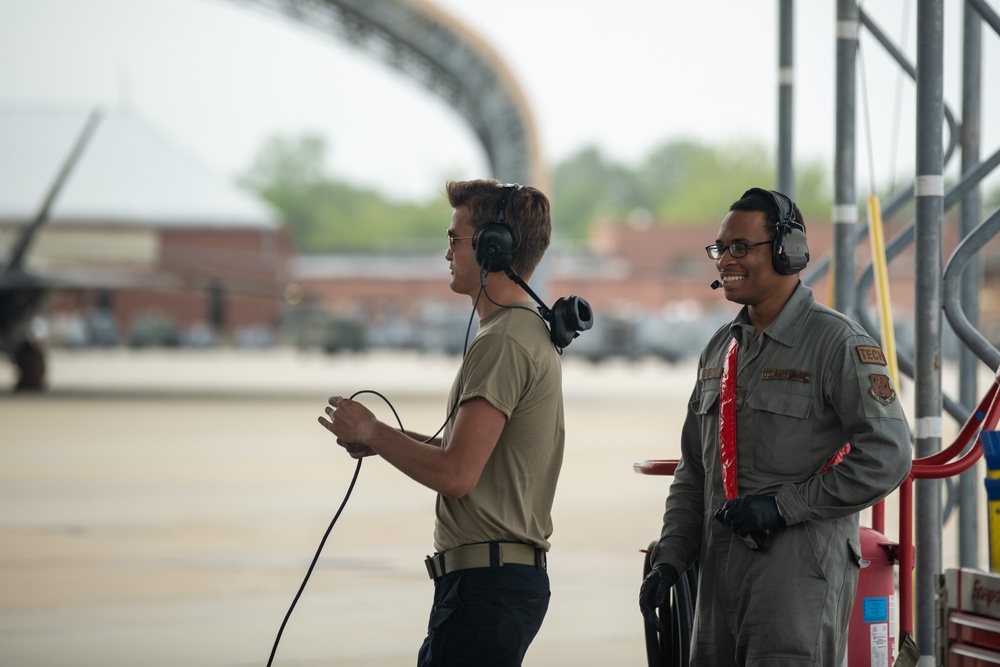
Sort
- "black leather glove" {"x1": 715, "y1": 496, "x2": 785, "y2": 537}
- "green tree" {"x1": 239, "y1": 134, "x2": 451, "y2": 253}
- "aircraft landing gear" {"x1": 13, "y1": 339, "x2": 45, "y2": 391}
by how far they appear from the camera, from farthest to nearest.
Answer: "green tree" {"x1": 239, "y1": 134, "x2": 451, "y2": 253}, "aircraft landing gear" {"x1": 13, "y1": 339, "x2": 45, "y2": 391}, "black leather glove" {"x1": 715, "y1": 496, "x2": 785, "y2": 537}

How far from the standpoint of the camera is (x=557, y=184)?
157875 millimetres

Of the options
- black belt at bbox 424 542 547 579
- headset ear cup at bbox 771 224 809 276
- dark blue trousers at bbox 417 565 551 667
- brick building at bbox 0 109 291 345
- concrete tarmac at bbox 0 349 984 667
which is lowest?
concrete tarmac at bbox 0 349 984 667

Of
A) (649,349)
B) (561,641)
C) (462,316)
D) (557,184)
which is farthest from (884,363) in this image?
(557,184)

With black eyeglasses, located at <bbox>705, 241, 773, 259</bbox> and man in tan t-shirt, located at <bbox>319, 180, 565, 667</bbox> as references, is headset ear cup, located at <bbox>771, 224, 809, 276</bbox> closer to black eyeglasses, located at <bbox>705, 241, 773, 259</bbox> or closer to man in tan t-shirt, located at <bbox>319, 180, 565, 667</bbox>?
black eyeglasses, located at <bbox>705, 241, 773, 259</bbox>

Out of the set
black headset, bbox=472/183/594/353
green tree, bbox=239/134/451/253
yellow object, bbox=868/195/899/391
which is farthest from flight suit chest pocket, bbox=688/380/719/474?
green tree, bbox=239/134/451/253

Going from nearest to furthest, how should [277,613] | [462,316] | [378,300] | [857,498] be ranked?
[857,498], [277,613], [462,316], [378,300]

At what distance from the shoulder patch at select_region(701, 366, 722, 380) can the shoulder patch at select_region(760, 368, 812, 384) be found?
6.6 inches

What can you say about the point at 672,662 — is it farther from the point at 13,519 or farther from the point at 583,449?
the point at 583,449

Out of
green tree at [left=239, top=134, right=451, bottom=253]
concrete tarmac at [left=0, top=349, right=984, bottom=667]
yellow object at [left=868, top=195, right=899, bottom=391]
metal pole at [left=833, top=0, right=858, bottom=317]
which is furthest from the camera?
green tree at [left=239, top=134, right=451, bottom=253]

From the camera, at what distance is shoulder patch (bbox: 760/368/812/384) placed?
126 inches

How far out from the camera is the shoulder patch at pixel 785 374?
3.21 metres

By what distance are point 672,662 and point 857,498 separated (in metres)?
0.97

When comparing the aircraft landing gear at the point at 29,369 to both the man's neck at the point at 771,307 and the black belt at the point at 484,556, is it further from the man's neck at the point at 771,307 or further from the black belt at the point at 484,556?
the man's neck at the point at 771,307

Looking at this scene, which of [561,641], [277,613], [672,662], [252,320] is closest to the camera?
[672,662]
